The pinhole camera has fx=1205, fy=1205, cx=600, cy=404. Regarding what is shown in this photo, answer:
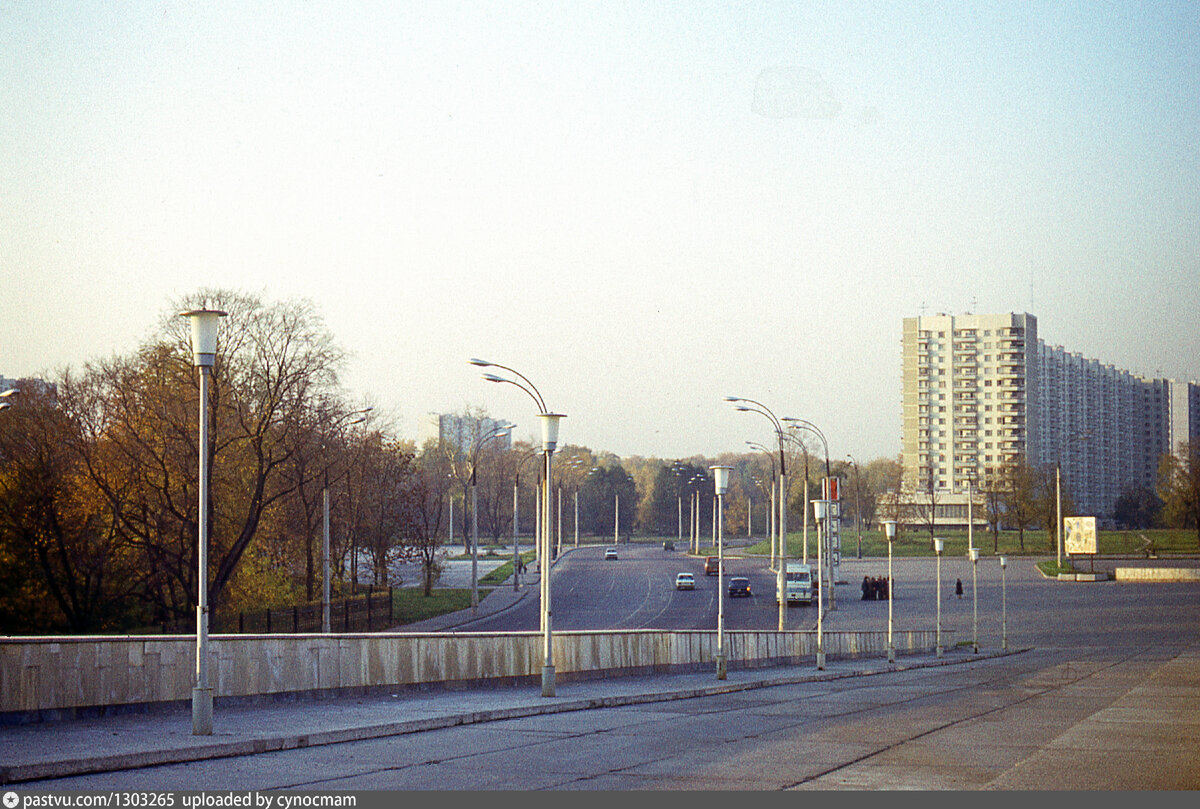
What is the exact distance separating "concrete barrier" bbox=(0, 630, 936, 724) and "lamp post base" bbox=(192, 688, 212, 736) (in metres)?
2.18

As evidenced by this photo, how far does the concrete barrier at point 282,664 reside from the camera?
1546cm

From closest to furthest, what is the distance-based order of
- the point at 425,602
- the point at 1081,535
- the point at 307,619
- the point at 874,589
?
the point at 307,619
the point at 425,602
the point at 874,589
the point at 1081,535

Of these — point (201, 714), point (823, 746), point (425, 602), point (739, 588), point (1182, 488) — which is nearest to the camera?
point (201, 714)

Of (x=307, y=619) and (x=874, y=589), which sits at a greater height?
(x=307, y=619)

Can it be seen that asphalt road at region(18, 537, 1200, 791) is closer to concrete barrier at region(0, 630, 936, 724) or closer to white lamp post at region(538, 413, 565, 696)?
white lamp post at region(538, 413, 565, 696)

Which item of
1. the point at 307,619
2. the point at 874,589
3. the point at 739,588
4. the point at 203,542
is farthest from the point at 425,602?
the point at 203,542

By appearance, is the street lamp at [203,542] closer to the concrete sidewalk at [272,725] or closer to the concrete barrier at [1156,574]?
the concrete sidewalk at [272,725]

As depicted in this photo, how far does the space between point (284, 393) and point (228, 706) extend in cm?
3296

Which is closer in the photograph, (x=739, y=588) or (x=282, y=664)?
(x=282, y=664)

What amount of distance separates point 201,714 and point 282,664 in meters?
4.19

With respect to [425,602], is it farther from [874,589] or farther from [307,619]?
[874,589]

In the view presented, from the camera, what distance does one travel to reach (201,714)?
14.8 meters

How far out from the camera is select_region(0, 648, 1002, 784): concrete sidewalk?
42.0ft

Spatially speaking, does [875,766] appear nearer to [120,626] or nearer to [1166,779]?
[1166,779]
